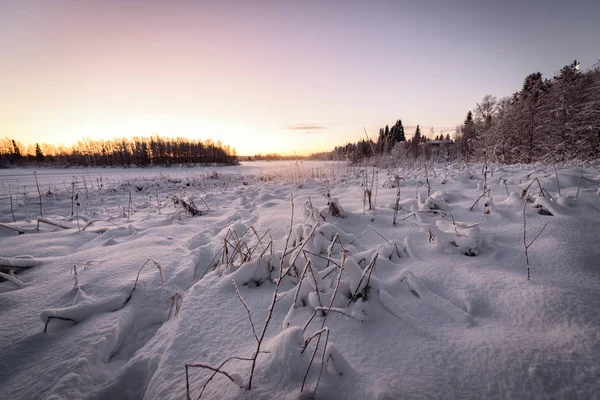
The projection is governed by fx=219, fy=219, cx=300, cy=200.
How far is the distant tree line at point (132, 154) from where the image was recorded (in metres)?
39.2

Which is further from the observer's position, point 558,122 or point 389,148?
point 389,148

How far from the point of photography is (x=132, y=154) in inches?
1633

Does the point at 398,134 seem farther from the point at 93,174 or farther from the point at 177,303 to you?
the point at 93,174

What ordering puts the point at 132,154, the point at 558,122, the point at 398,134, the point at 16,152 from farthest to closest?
1. the point at 16,152
2. the point at 132,154
3. the point at 558,122
4. the point at 398,134

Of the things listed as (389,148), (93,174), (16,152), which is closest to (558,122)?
(389,148)

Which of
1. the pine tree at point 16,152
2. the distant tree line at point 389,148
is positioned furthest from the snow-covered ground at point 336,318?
the pine tree at point 16,152

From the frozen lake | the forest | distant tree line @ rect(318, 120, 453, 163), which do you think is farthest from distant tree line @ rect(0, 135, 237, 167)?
the forest

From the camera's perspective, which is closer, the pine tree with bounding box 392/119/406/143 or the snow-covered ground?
the snow-covered ground

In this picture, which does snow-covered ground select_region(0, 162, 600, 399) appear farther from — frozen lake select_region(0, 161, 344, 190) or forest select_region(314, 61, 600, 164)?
forest select_region(314, 61, 600, 164)

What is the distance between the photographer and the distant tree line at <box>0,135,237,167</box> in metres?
39.2

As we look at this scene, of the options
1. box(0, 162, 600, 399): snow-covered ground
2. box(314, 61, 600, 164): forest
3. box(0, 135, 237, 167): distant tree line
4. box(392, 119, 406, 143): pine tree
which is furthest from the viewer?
box(0, 135, 237, 167): distant tree line

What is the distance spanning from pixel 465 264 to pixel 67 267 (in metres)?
3.37

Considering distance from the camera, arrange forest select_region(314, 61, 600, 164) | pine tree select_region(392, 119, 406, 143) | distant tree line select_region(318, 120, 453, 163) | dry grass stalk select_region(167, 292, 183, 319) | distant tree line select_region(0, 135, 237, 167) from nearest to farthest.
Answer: dry grass stalk select_region(167, 292, 183, 319)
distant tree line select_region(318, 120, 453, 163)
pine tree select_region(392, 119, 406, 143)
forest select_region(314, 61, 600, 164)
distant tree line select_region(0, 135, 237, 167)

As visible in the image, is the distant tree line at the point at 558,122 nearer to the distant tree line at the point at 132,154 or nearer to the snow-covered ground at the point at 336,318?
the snow-covered ground at the point at 336,318
